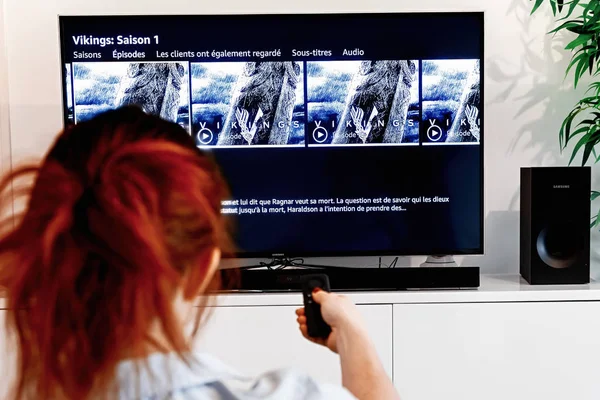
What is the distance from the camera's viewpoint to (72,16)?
2488mm

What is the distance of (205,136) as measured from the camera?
252cm

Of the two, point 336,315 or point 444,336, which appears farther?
point 444,336

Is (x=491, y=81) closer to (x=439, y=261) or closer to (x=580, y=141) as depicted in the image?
(x=580, y=141)

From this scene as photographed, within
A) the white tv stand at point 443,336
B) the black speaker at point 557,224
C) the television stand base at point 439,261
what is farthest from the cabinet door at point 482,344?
the television stand base at point 439,261

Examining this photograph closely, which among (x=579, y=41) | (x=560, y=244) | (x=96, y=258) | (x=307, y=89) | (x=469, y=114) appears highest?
(x=579, y=41)

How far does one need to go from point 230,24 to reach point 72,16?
57 centimetres

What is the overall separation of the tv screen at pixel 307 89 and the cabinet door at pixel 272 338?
448 mm

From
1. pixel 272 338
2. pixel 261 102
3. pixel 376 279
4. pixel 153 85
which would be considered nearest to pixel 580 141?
pixel 376 279

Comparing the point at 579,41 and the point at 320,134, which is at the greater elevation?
the point at 579,41

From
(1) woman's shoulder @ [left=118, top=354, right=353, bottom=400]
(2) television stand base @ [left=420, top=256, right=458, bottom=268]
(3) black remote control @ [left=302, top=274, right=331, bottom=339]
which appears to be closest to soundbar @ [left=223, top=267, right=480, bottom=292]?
(2) television stand base @ [left=420, top=256, right=458, bottom=268]

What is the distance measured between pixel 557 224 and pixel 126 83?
164 cm

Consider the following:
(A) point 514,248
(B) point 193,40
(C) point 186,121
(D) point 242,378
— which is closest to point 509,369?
(A) point 514,248

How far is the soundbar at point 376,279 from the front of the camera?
2.46 meters

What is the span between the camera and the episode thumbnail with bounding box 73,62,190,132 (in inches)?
98.3
